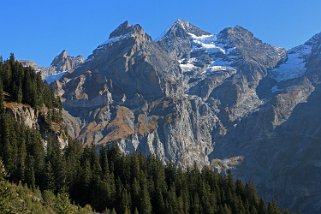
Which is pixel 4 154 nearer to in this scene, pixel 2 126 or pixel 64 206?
pixel 2 126

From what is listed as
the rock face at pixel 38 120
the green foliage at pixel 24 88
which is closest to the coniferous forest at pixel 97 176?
the green foliage at pixel 24 88

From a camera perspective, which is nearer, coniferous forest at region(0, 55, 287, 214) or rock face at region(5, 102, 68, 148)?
coniferous forest at region(0, 55, 287, 214)

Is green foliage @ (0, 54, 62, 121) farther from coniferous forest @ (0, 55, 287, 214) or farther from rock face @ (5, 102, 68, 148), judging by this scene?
rock face @ (5, 102, 68, 148)

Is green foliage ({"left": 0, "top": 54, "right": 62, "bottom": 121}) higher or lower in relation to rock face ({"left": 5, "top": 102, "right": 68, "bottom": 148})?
higher

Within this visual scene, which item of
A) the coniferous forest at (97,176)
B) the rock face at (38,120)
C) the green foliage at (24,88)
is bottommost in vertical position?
the coniferous forest at (97,176)

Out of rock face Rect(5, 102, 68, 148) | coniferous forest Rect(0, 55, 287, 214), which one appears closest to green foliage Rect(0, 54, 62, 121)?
coniferous forest Rect(0, 55, 287, 214)

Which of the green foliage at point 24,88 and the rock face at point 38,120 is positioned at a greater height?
the green foliage at point 24,88

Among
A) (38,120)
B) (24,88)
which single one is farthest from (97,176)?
(24,88)

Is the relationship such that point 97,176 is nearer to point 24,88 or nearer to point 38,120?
point 38,120

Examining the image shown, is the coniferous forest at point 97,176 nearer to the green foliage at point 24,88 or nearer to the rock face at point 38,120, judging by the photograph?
the green foliage at point 24,88

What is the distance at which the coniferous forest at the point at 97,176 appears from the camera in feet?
386

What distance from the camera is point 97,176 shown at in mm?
126875

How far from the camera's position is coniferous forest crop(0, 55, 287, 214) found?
11756 centimetres

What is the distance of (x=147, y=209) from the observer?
124750 mm
